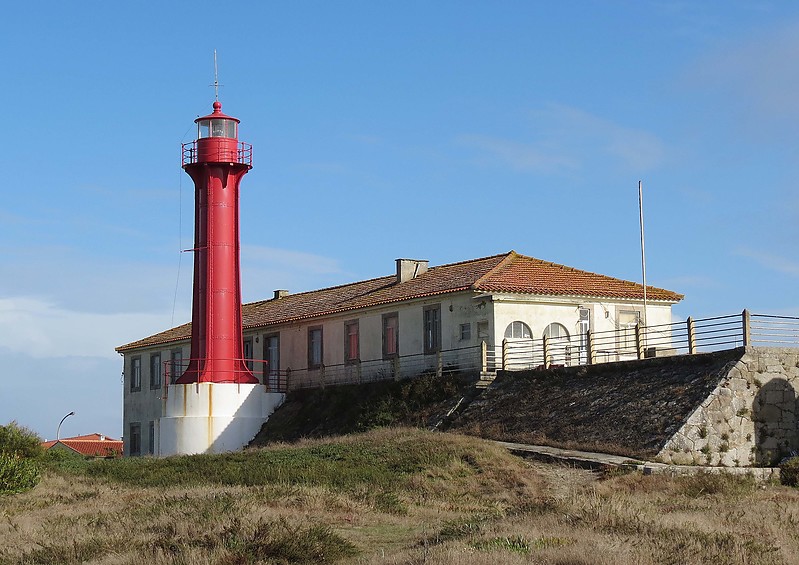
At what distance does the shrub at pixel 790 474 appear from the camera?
23031mm

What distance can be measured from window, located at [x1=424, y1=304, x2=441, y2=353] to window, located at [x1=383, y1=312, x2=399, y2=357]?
145 cm

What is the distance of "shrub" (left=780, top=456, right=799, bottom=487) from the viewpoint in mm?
23031

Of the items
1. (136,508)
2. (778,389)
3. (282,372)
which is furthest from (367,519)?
(282,372)

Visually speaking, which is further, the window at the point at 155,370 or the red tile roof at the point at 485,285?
the window at the point at 155,370

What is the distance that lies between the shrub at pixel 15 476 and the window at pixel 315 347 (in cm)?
1562

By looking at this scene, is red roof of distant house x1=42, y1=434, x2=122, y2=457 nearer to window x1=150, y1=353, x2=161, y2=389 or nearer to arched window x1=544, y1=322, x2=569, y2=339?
window x1=150, y1=353, x2=161, y2=389

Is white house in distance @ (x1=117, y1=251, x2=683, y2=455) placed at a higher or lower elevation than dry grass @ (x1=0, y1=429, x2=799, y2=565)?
higher

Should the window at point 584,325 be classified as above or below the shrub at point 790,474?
above

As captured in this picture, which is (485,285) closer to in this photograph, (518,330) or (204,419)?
(518,330)

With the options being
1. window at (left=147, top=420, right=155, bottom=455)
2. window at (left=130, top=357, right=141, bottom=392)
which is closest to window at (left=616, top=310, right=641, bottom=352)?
window at (left=147, top=420, right=155, bottom=455)

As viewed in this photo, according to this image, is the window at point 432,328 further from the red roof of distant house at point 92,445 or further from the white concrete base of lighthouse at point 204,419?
the red roof of distant house at point 92,445

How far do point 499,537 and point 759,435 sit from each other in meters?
14.0

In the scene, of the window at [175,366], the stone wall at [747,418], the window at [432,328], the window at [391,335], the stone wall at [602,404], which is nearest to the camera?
the stone wall at [747,418]

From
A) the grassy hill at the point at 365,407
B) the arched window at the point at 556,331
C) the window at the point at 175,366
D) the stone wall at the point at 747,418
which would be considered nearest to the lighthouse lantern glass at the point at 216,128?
the grassy hill at the point at 365,407
